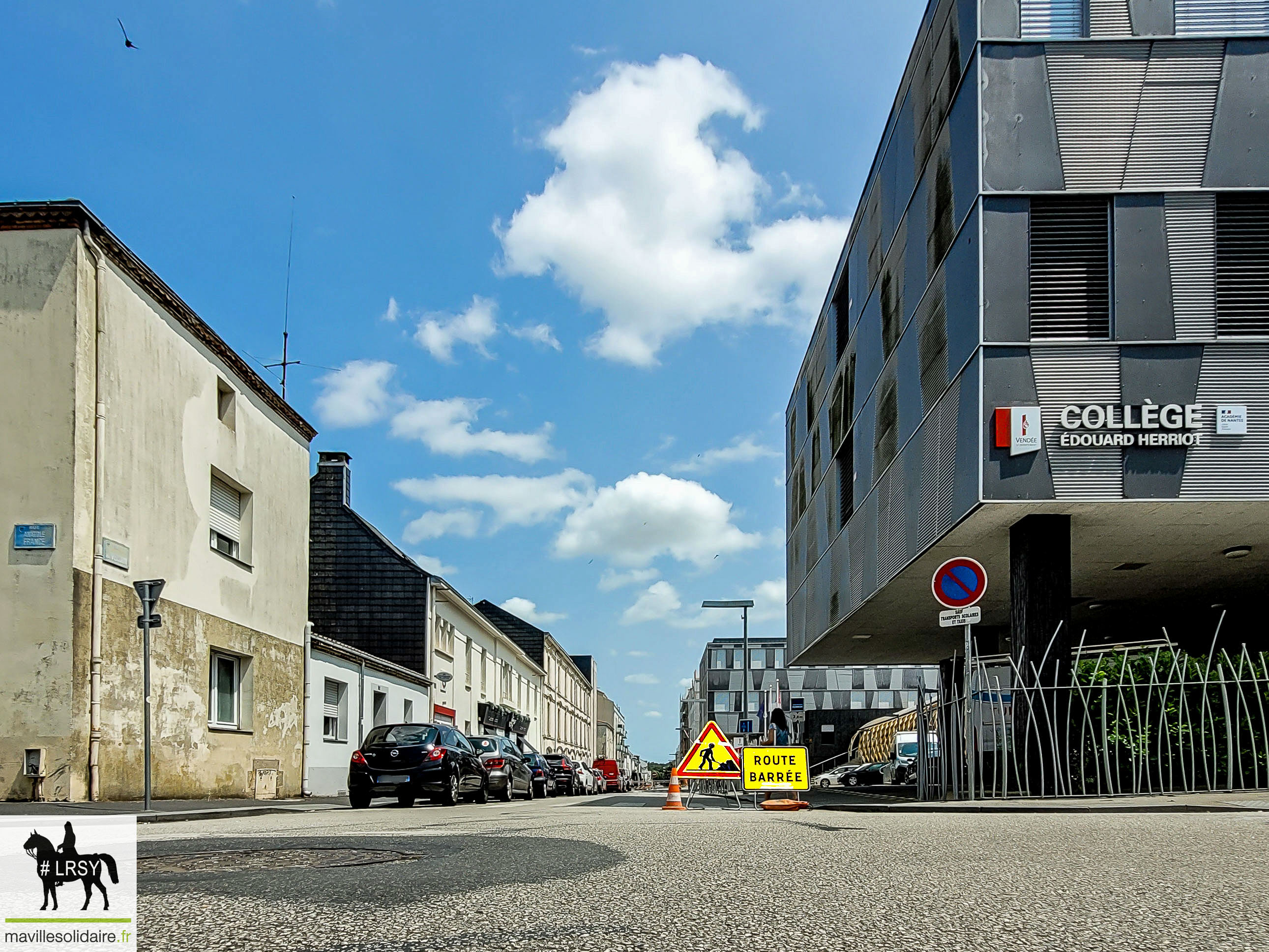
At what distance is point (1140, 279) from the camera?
16.6 meters

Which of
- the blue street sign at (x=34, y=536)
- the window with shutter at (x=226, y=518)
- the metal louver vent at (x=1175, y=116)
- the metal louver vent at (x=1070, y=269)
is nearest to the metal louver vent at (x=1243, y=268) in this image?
the metal louver vent at (x=1175, y=116)

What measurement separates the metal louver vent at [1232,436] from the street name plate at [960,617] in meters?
3.99

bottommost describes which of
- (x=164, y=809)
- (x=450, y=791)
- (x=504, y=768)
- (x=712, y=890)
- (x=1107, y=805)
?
(x=504, y=768)

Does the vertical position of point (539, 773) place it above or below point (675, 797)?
below

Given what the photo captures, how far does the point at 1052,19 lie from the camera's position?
17.4m

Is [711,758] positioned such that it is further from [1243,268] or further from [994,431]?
[1243,268]

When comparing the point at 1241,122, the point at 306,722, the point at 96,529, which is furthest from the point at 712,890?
the point at 306,722

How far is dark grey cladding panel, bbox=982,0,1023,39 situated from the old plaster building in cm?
1326

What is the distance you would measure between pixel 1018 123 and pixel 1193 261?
3.07m

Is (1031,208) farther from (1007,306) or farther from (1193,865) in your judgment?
(1193,865)

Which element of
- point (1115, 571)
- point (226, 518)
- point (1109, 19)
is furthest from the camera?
point (226, 518)

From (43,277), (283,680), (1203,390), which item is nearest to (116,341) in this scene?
(43,277)

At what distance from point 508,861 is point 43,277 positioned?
14.3 metres

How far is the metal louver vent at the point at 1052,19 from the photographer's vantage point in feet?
56.7
